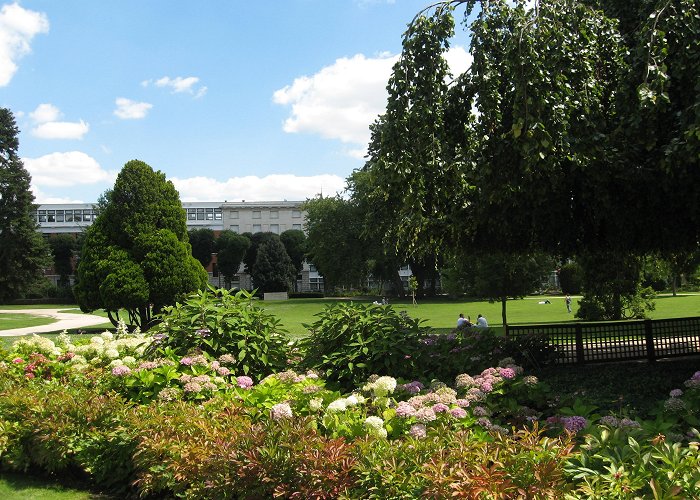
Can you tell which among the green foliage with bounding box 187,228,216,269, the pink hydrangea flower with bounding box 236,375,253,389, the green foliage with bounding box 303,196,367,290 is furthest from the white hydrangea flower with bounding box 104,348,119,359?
the green foliage with bounding box 187,228,216,269

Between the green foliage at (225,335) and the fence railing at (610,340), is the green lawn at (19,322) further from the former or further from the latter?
the fence railing at (610,340)

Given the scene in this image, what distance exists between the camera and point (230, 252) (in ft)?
227

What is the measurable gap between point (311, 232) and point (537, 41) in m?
47.3

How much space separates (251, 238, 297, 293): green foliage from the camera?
6300 cm

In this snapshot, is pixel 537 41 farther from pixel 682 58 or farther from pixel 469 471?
pixel 469 471

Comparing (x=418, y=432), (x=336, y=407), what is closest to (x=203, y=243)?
(x=336, y=407)

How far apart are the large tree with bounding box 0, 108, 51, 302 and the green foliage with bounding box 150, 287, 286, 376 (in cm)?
4802

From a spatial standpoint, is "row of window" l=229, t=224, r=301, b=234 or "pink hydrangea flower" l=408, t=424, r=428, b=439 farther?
"row of window" l=229, t=224, r=301, b=234

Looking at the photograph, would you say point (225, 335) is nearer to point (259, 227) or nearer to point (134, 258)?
point (134, 258)

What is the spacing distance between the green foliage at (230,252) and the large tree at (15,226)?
2225 cm

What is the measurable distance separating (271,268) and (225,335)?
57232 mm

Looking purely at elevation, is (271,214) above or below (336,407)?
above

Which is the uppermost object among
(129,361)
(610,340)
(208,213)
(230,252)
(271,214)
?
(208,213)

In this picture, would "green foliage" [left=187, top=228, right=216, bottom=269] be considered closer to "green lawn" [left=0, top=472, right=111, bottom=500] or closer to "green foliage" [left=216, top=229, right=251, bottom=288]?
"green foliage" [left=216, top=229, right=251, bottom=288]
